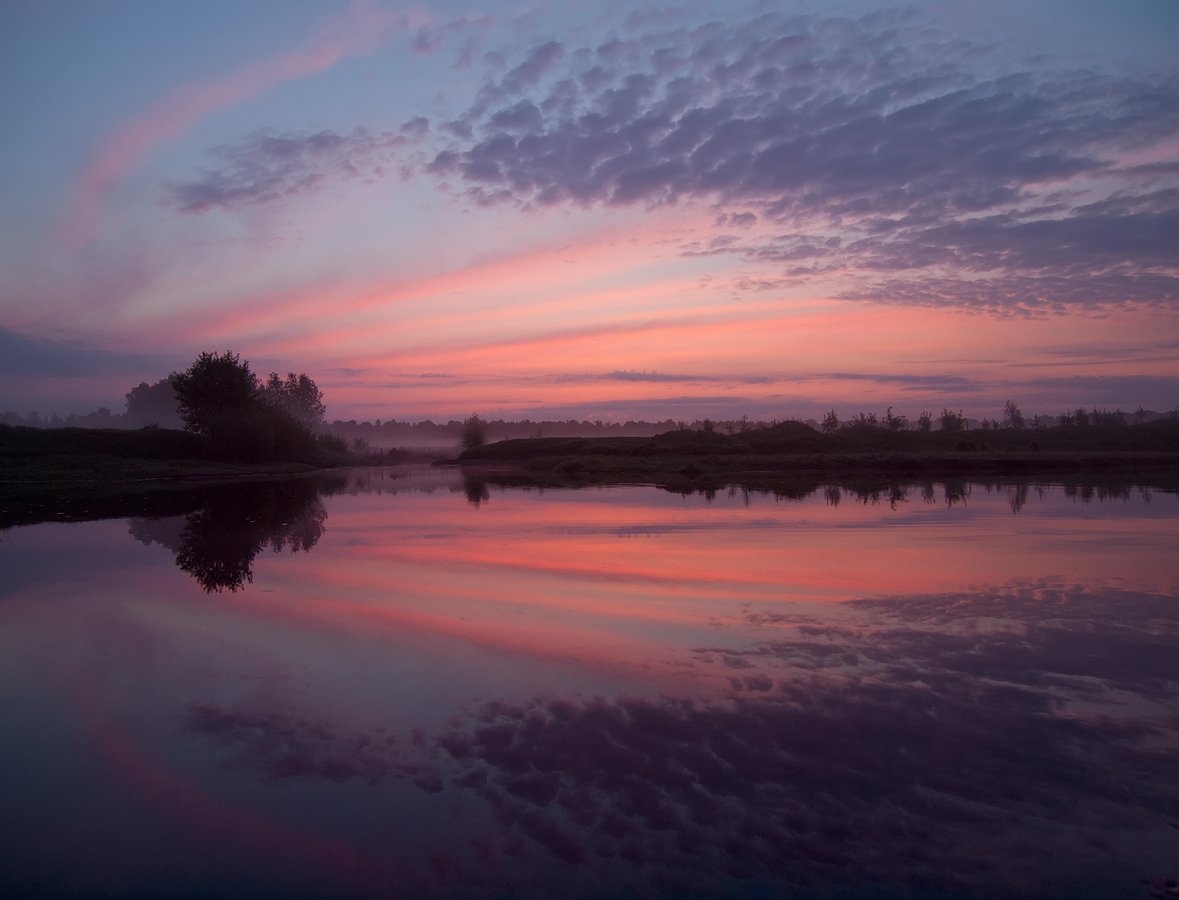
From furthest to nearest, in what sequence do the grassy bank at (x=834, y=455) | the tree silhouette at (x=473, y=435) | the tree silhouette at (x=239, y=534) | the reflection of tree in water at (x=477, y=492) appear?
the tree silhouette at (x=473, y=435) → the grassy bank at (x=834, y=455) → the reflection of tree in water at (x=477, y=492) → the tree silhouette at (x=239, y=534)

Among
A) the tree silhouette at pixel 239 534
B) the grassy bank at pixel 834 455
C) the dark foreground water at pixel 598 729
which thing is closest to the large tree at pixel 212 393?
the grassy bank at pixel 834 455

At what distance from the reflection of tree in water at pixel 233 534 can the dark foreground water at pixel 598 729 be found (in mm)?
459

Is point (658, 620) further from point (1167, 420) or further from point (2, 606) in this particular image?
point (1167, 420)

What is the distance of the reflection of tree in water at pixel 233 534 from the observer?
1411 cm

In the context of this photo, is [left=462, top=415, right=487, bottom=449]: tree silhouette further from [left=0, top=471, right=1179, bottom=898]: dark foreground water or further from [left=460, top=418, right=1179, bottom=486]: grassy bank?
[left=0, top=471, right=1179, bottom=898]: dark foreground water

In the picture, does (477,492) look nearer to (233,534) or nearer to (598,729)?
(233,534)

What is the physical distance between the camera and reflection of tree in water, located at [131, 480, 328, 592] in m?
Answer: 14.1

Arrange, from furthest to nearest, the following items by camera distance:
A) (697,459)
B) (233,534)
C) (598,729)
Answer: (697,459)
(233,534)
(598,729)

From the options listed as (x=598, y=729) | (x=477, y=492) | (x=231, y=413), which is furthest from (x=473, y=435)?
(x=598, y=729)

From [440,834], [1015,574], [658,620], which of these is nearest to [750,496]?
[1015,574]

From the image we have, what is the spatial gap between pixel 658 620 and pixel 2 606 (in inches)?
376

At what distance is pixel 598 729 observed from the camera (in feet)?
21.1

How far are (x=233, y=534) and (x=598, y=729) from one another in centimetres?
1578

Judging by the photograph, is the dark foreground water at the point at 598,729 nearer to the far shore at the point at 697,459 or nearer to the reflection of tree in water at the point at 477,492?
the reflection of tree in water at the point at 477,492
